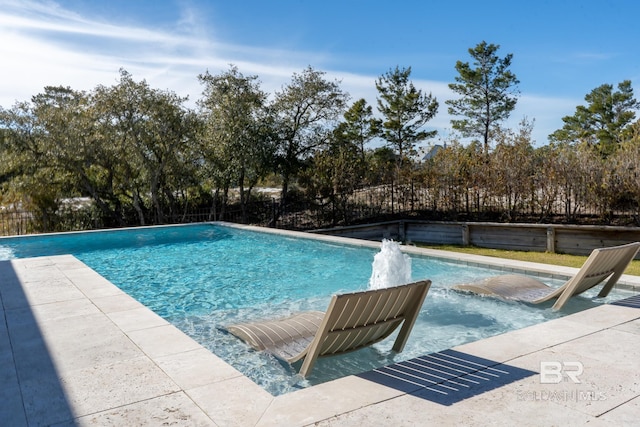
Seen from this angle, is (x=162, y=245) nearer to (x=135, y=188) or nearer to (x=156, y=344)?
(x=135, y=188)

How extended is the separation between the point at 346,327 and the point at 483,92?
29.8 meters

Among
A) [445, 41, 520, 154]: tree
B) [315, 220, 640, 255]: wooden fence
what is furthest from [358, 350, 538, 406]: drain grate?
[445, 41, 520, 154]: tree

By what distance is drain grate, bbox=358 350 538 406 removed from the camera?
9.73 feet

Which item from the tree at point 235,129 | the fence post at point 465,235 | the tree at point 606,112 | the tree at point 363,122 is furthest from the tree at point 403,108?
the fence post at point 465,235

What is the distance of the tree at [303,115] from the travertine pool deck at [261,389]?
42.9 ft

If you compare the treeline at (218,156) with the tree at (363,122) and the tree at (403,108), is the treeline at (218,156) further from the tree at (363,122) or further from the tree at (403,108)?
the tree at (363,122)

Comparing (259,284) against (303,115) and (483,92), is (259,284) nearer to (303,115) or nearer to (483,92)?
(303,115)

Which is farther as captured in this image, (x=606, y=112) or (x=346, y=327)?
(x=606, y=112)

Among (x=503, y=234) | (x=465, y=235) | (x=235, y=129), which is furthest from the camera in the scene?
(x=235, y=129)

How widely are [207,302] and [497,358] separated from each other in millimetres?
4195

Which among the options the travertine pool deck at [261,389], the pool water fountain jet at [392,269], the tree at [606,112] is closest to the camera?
the travertine pool deck at [261,389]

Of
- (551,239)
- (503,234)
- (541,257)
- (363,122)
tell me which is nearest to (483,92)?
(363,122)

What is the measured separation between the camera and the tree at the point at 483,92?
2947cm

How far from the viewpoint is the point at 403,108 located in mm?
26828
